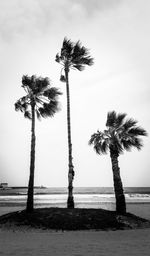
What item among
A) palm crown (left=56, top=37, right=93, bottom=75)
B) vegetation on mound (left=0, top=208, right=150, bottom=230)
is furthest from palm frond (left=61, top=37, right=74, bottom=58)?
vegetation on mound (left=0, top=208, right=150, bottom=230)

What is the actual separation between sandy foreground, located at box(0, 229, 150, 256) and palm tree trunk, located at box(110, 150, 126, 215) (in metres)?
4.06

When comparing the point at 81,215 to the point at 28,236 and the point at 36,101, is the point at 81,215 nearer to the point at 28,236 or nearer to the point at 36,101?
the point at 28,236

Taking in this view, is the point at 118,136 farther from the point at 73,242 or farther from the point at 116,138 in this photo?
the point at 73,242

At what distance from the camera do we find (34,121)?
81.7 ft

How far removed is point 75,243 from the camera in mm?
13859

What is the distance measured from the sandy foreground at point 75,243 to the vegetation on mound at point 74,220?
3.20ft

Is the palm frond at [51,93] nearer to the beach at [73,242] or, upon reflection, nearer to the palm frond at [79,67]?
the palm frond at [79,67]

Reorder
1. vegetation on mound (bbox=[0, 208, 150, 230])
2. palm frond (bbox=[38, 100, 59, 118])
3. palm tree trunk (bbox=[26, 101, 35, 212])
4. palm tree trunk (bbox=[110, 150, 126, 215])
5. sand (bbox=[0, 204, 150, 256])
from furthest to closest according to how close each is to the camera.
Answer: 1. palm frond (bbox=[38, 100, 59, 118])
2. palm tree trunk (bbox=[110, 150, 126, 215])
3. palm tree trunk (bbox=[26, 101, 35, 212])
4. vegetation on mound (bbox=[0, 208, 150, 230])
5. sand (bbox=[0, 204, 150, 256])

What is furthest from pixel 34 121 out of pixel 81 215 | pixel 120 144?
pixel 81 215

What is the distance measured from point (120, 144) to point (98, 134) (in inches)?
73.7

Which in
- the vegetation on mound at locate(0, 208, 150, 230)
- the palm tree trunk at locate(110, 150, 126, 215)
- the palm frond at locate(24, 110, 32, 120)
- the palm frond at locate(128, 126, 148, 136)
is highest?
the palm frond at locate(24, 110, 32, 120)

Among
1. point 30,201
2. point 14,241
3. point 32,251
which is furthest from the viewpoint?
point 30,201

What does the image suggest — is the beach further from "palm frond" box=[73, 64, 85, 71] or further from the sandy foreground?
"palm frond" box=[73, 64, 85, 71]

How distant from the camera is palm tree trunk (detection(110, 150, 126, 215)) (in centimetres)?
2266
